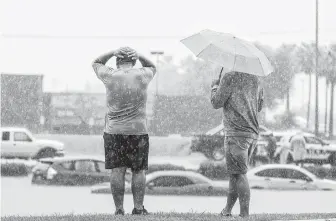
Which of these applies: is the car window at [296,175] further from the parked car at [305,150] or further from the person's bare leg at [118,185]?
the person's bare leg at [118,185]

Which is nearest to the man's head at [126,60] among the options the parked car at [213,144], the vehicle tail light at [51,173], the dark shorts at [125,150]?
the dark shorts at [125,150]

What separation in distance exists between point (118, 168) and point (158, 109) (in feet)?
139

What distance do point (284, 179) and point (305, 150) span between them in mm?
6153

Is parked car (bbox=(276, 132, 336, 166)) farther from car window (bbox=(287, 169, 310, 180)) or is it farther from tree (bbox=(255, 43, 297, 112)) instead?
tree (bbox=(255, 43, 297, 112))

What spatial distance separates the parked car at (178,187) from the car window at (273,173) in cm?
210

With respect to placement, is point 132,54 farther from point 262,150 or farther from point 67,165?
point 262,150

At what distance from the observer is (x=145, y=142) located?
6.25m

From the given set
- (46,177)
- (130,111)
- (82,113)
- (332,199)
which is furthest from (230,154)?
(82,113)

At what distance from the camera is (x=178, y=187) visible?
2109cm

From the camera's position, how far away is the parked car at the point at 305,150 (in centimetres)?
2864

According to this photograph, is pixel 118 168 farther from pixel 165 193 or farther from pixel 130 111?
pixel 165 193

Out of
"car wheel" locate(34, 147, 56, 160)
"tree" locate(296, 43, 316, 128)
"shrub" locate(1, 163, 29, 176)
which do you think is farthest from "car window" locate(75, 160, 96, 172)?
"tree" locate(296, 43, 316, 128)

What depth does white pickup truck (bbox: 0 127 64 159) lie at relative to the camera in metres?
29.3

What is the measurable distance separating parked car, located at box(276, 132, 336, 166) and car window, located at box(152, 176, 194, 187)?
336 inches
